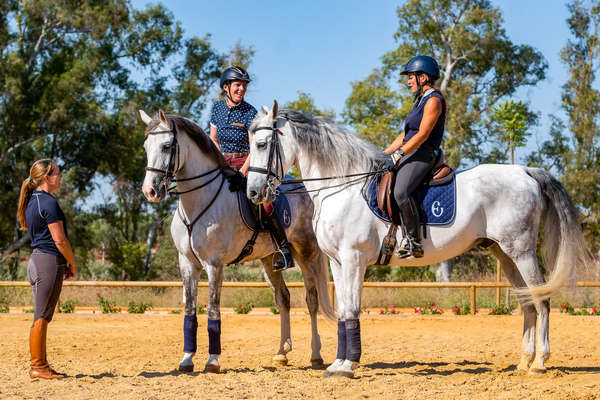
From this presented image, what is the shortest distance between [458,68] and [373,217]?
2600cm

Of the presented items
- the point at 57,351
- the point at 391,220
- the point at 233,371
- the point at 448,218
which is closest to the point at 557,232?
the point at 448,218

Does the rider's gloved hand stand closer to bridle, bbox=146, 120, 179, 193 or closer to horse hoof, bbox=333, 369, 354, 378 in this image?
horse hoof, bbox=333, 369, 354, 378

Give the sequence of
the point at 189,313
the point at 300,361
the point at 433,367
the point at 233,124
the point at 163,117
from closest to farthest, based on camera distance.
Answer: the point at 163,117
the point at 189,313
the point at 433,367
the point at 233,124
the point at 300,361

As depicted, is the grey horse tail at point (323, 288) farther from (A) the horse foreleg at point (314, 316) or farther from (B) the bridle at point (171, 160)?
(B) the bridle at point (171, 160)

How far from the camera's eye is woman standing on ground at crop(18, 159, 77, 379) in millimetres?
5949

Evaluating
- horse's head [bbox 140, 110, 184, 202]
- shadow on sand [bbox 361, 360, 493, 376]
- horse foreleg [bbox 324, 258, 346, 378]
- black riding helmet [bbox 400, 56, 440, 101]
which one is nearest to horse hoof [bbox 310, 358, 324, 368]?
shadow on sand [bbox 361, 360, 493, 376]

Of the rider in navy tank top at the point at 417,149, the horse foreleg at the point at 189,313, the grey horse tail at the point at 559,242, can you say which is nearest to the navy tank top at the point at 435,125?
the rider in navy tank top at the point at 417,149

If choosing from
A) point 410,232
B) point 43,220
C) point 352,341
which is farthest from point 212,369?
point 410,232

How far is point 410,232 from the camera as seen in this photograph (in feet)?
19.5

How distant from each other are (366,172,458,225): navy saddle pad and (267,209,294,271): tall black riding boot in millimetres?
1434

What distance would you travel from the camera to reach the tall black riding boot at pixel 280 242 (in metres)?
7.10

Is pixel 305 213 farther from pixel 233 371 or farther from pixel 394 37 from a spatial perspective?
pixel 394 37

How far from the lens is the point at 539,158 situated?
1144 inches

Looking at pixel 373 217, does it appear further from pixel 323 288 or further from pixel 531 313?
pixel 531 313
